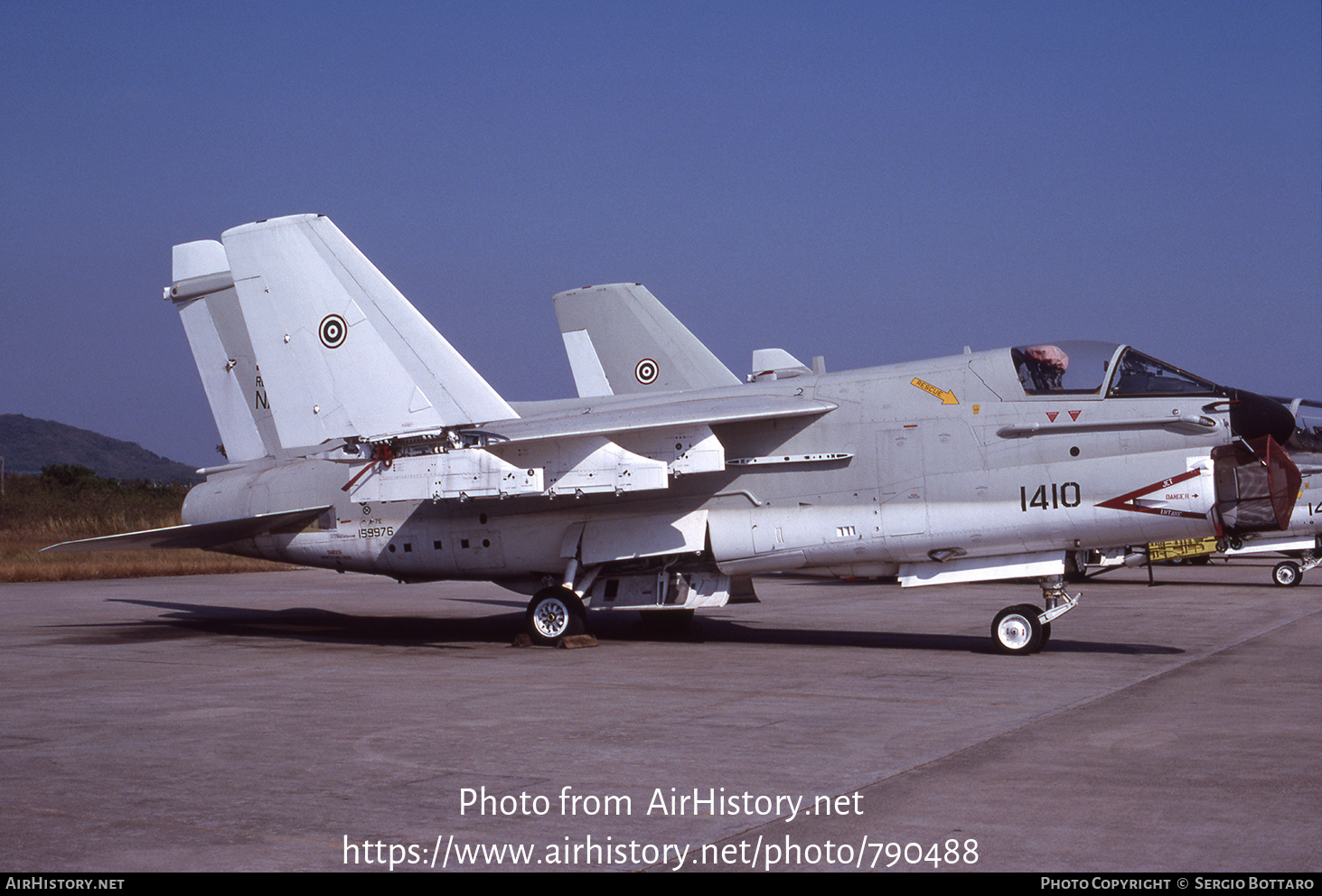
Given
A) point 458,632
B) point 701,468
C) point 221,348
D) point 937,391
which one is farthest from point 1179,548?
point 221,348

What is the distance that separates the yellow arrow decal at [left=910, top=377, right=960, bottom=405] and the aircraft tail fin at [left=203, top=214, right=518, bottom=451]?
4.66 meters

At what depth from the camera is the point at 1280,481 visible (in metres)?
11.6

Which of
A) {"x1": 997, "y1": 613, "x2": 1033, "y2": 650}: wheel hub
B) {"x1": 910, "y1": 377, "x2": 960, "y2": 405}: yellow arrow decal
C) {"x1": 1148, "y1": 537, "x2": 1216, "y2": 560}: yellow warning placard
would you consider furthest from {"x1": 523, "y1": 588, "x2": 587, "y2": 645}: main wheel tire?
{"x1": 1148, "y1": 537, "x2": 1216, "y2": 560}: yellow warning placard

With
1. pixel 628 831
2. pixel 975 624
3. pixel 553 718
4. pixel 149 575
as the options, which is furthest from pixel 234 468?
pixel 149 575

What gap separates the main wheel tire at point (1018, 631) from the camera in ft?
41.0

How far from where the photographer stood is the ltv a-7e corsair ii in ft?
39.6

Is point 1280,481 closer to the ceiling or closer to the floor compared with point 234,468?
closer to the floor

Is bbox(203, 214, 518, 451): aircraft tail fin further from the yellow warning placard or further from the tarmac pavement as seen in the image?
the yellow warning placard

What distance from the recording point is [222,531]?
50.8 ft

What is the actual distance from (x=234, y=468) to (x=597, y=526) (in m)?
5.74

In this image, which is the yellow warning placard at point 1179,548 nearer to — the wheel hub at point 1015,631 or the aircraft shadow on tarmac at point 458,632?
the aircraft shadow on tarmac at point 458,632

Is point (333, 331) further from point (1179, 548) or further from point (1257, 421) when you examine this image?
point (1179, 548)

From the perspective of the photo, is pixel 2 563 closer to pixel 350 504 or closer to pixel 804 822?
pixel 350 504

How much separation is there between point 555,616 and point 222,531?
15.8ft
